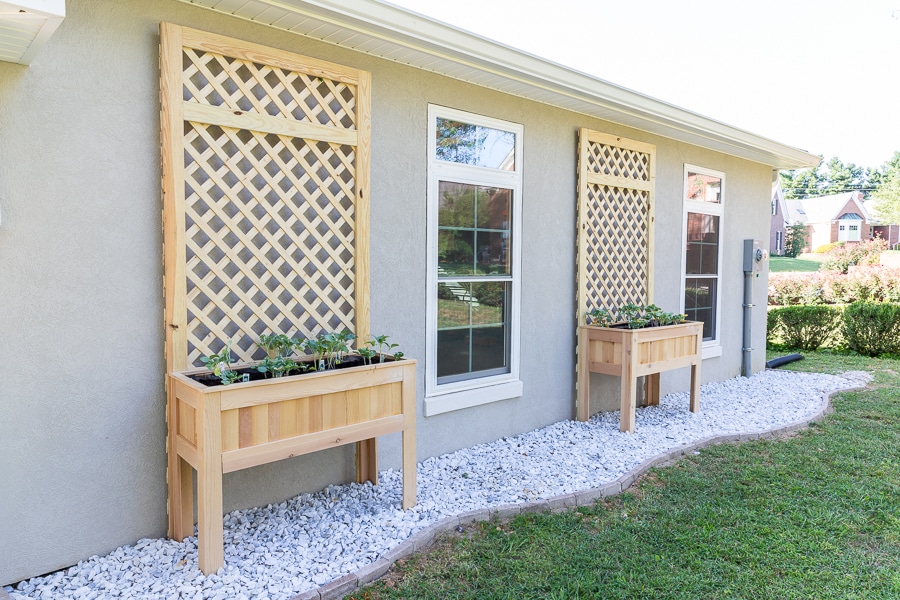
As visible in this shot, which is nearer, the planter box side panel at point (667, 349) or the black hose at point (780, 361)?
the planter box side panel at point (667, 349)

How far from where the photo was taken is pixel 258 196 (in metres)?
2.82

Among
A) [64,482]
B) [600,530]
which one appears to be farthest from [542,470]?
[64,482]

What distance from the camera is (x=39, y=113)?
229 cm

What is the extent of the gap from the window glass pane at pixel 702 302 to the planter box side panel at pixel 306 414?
4.21 meters

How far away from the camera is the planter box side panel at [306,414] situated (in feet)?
7.69

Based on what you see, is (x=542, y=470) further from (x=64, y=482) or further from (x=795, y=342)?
(x=795, y=342)

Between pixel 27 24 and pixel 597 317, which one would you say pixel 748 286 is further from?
pixel 27 24

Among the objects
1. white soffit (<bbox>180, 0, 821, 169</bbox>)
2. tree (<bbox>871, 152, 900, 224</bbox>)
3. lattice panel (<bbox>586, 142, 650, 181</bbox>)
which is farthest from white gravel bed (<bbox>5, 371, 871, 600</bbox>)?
tree (<bbox>871, 152, 900, 224</bbox>)

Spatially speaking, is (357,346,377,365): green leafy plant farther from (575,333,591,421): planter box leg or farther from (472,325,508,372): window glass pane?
(575,333,591,421): planter box leg

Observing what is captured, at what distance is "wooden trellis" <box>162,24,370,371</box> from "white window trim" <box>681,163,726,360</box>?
152 inches

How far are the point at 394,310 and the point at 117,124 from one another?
1758 millimetres

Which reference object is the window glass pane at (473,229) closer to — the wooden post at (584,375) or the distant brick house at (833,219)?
the wooden post at (584,375)

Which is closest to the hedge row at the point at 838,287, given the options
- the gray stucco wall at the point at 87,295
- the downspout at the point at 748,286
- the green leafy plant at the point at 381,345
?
the downspout at the point at 748,286

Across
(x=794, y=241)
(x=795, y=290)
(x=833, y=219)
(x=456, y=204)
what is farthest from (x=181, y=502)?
(x=833, y=219)
